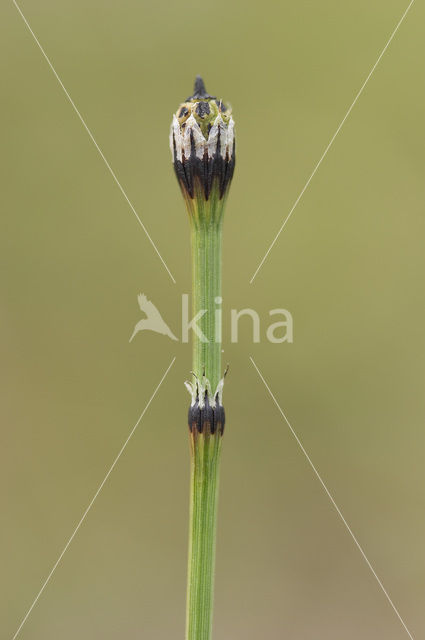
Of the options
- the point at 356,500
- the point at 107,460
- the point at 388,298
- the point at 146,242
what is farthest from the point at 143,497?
the point at 388,298

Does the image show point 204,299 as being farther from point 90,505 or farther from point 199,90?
point 90,505

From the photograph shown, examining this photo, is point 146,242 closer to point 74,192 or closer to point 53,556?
point 74,192
